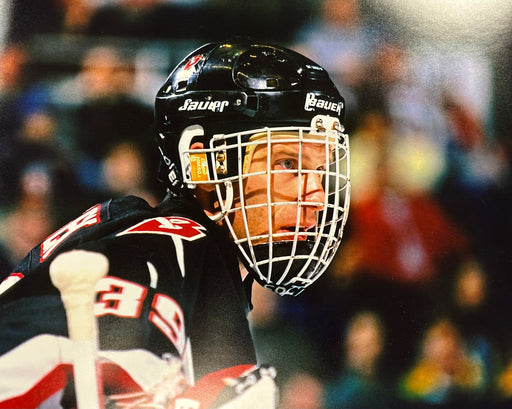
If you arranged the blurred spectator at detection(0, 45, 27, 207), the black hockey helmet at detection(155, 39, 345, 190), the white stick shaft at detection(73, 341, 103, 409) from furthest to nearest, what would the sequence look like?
1. the blurred spectator at detection(0, 45, 27, 207)
2. the black hockey helmet at detection(155, 39, 345, 190)
3. the white stick shaft at detection(73, 341, 103, 409)

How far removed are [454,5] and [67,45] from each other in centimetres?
72

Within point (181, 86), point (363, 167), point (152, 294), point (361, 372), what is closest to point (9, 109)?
point (181, 86)

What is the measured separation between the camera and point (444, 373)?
1251mm

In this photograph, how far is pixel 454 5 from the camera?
124 centimetres

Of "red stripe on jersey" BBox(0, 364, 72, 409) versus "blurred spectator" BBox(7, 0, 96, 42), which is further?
"blurred spectator" BBox(7, 0, 96, 42)

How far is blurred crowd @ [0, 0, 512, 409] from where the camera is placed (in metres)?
1.20

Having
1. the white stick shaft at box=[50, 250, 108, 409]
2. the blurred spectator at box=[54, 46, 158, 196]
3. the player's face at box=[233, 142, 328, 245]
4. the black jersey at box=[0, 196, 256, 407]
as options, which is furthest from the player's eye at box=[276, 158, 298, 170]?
the white stick shaft at box=[50, 250, 108, 409]

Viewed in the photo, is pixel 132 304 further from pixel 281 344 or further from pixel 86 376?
pixel 281 344

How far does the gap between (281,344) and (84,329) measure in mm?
551

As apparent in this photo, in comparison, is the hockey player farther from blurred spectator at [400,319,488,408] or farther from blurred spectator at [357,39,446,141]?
blurred spectator at [400,319,488,408]

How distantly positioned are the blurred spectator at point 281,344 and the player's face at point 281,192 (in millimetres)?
234

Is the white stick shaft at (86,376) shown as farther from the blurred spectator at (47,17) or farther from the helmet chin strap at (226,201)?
the blurred spectator at (47,17)

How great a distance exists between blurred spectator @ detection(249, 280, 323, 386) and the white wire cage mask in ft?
0.54

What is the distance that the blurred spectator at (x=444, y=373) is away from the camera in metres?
1.24
